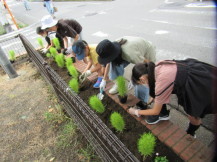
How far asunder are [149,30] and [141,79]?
16.9ft

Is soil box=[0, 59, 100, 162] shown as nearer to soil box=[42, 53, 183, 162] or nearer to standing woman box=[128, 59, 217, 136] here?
soil box=[42, 53, 183, 162]

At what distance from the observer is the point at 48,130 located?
281cm

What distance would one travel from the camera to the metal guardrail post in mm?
4285

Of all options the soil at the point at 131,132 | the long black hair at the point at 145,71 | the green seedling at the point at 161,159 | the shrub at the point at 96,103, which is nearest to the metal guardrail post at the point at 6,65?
the soil at the point at 131,132

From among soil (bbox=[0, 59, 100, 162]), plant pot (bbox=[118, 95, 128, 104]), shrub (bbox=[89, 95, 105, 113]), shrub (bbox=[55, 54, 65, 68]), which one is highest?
shrub (bbox=[55, 54, 65, 68])

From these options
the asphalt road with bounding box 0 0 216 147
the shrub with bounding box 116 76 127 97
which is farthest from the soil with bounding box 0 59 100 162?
the asphalt road with bounding box 0 0 216 147

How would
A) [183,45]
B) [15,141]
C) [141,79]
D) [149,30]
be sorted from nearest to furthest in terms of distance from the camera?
1. [141,79]
2. [15,141]
3. [183,45]
4. [149,30]

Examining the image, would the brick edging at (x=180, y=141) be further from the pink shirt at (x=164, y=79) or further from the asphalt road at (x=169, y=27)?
the asphalt road at (x=169, y=27)

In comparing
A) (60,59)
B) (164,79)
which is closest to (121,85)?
(164,79)

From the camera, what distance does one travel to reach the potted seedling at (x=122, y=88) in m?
2.32

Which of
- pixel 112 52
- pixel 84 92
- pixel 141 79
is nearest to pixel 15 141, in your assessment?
pixel 84 92

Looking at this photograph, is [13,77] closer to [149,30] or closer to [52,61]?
[52,61]

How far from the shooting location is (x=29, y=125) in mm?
2994

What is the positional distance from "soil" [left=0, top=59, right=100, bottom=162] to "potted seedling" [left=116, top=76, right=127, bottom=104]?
2.77ft
